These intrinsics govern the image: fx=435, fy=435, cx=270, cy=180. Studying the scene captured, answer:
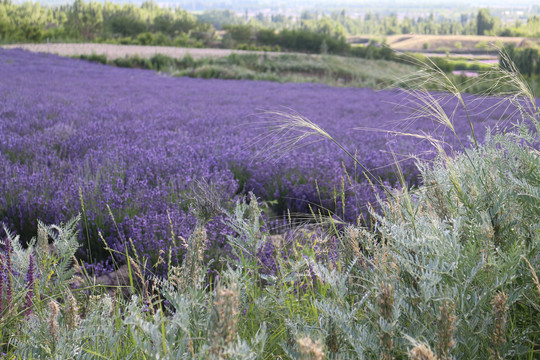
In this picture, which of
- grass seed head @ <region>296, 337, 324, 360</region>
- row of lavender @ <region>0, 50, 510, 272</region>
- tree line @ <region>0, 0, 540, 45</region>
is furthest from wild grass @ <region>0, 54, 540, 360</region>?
tree line @ <region>0, 0, 540, 45</region>

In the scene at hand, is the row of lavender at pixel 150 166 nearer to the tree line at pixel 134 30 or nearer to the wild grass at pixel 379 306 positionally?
the wild grass at pixel 379 306

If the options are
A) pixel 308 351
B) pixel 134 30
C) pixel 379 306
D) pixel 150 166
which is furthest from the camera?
pixel 134 30

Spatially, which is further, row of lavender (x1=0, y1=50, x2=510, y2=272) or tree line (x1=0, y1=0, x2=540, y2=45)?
tree line (x1=0, y1=0, x2=540, y2=45)

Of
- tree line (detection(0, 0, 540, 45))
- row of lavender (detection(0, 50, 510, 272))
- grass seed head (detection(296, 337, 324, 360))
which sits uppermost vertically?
tree line (detection(0, 0, 540, 45))

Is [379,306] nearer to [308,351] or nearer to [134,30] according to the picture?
[308,351]

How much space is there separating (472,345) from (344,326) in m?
0.37

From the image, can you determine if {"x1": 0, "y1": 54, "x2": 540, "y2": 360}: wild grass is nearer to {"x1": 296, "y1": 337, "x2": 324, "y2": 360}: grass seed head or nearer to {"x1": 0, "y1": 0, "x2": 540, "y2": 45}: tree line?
{"x1": 296, "y1": 337, "x2": 324, "y2": 360}: grass seed head

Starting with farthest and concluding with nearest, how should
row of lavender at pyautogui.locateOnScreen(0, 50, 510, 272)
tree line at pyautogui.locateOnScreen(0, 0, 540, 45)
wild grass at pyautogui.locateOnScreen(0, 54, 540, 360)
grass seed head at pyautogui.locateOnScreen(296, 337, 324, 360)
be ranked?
tree line at pyautogui.locateOnScreen(0, 0, 540, 45) → row of lavender at pyautogui.locateOnScreen(0, 50, 510, 272) → wild grass at pyautogui.locateOnScreen(0, 54, 540, 360) → grass seed head at pyautogui.locateOnScreen(296, 337, 324, 360)

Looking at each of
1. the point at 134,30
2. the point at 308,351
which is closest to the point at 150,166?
the point at 308,351

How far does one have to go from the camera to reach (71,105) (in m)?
6.88

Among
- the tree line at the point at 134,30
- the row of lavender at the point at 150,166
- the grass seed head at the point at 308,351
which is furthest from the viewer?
Answer: the tree line at the point at 134,30

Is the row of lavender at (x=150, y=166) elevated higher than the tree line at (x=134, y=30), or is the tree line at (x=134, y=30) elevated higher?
the tree line at (x=134, y=30)

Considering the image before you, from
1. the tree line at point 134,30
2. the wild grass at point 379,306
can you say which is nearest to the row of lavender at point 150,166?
the wild grass at point 379,306

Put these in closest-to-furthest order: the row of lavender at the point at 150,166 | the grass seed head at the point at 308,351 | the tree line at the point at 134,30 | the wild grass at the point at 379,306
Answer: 1. the grass seed head at the point at 308,351
2. the wild grass at the point at 379,306
3. the row of lavender at the point at 150,166
4. the tree line at the point at 134,30
